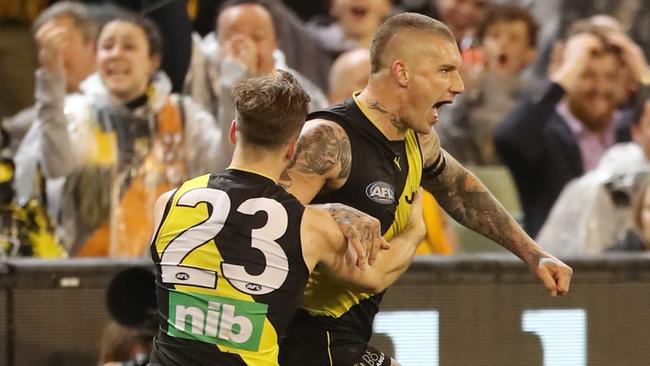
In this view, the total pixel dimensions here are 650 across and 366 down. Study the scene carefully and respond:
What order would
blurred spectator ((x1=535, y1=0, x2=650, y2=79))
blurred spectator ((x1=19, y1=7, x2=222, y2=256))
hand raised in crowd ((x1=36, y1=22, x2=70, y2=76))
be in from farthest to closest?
1. blurred spectator ((x1=535, y1=0, x2=650, y2=79))
2. hand raised in crowd ((x1=36, y1=22, x2=70, y2=76))
3. blurred spectator ((x1=19, y1=7, x2=222, y2=256))

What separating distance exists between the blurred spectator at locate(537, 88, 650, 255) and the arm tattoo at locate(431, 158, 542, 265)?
64.0 inches

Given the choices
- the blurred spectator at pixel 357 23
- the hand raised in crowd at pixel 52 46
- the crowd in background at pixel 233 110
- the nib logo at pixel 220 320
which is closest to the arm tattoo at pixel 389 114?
the nib logo at pixel 220 320

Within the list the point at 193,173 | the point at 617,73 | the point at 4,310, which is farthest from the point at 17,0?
the point at 617,73

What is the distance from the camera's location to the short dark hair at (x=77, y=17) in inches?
278

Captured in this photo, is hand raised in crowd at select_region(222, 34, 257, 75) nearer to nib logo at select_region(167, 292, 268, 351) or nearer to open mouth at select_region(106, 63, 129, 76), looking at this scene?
open mouth at select_region(106, 63, 129, 76)

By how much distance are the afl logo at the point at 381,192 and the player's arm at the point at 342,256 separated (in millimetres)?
157

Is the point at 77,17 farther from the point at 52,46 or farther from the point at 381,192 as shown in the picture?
the point at 381,192

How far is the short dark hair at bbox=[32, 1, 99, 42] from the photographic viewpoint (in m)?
7.07

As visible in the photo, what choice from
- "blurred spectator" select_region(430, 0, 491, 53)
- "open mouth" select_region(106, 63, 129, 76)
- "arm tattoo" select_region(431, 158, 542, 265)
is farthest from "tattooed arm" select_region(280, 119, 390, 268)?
"blurred spectator" select_region(430, 0, 491, 53)

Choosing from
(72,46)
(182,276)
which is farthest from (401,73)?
(72,46)

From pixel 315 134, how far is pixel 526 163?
2.95 m

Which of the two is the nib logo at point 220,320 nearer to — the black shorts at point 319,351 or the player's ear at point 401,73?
the black shorts at point 319,351

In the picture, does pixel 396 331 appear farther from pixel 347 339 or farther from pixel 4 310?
pixel 4 310

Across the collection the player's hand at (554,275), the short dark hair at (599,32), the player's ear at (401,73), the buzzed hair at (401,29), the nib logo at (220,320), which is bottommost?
the nib logo at (220,320)
